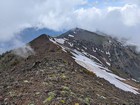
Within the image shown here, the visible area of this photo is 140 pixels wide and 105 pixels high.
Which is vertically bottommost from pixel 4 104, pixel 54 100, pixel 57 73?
pixel 4 104

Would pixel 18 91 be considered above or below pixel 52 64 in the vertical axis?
below

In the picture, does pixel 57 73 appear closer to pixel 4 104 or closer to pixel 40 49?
pixel 4 104

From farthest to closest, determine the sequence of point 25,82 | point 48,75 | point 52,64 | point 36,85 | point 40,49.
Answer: point 40,49
point 52,64
point 48,75
point 25,82
point 36,85

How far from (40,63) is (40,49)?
28.9m

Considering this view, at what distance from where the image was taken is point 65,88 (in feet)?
126

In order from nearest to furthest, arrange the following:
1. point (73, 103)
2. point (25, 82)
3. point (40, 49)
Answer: point (73, 103), point (25, 82), point (40, 49)

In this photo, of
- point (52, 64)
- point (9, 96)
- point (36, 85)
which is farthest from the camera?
point (52, 64)

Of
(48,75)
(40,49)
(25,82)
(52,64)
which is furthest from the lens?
(40,49)

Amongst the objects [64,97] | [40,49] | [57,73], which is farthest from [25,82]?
[40,49]

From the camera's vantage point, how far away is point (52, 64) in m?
56.2

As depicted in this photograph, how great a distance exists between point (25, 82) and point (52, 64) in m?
13.4

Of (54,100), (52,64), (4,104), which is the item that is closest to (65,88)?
(54,100)

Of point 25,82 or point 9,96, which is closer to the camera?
point 9,96

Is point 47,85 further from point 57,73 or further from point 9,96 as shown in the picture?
point 57,73
